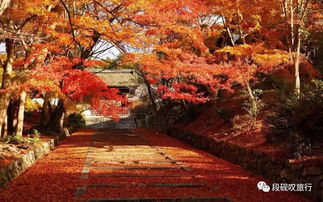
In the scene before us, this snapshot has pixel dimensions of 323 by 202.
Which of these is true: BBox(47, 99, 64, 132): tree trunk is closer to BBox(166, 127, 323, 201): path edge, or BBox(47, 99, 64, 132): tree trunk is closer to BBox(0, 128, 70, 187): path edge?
BBox(0, 128, 70, 187): path edge

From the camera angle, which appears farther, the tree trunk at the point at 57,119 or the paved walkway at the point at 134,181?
the tree trunk at the point at 57,119

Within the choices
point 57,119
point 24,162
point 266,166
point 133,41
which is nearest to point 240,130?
point 266,166

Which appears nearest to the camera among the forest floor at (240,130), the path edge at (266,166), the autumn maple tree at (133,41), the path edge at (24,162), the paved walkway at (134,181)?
the paved walkway at (134,181)

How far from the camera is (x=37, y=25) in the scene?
667 inches

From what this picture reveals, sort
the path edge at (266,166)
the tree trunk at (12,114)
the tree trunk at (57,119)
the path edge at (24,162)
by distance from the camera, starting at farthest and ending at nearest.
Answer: the tree trunk at (57,119)
the tree trunk at (12,114)
the path edge at (24,162)
the path edge at (266,166)

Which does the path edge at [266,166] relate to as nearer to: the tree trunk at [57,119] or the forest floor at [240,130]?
the forest floor at [240,130]

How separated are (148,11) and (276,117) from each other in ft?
33.3

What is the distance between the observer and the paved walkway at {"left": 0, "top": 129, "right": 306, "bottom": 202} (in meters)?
8.43

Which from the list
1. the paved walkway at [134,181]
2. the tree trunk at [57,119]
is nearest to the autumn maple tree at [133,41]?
the tree trunk at [57,119]

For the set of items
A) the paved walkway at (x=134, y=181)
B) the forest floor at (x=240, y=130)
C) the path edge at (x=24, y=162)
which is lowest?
the paved walkway at (x=134, y=181)

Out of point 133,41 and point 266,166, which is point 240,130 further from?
point 133,41

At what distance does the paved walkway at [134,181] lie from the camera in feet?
27.7

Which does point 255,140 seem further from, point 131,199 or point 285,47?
point 285,47

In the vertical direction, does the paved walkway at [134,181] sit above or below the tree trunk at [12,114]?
below
